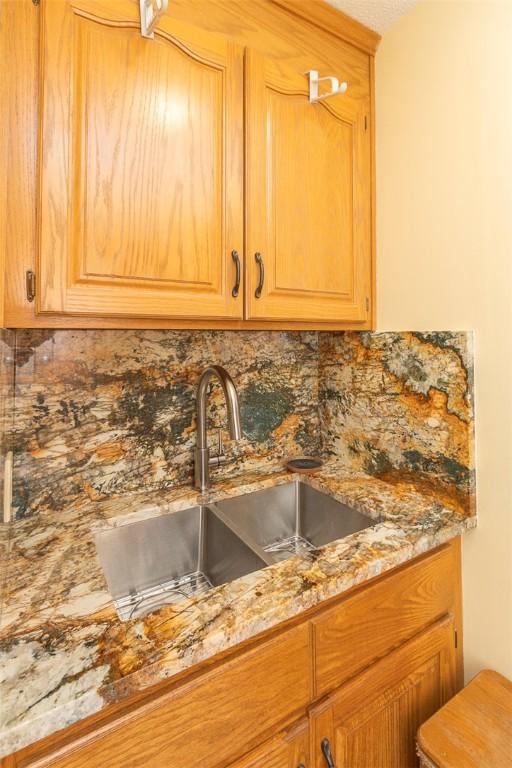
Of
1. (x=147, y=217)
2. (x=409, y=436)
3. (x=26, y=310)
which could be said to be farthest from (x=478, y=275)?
(x=26, y=310)

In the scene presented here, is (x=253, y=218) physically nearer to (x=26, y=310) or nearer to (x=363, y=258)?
(x=363, y=258)

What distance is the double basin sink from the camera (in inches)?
39.8

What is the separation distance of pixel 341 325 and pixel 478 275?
407 millimetres

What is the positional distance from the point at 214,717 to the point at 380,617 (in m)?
0.43

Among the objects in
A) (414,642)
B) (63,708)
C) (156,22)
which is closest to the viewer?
(63,708)

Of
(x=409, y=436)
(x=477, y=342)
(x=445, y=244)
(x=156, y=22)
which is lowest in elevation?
(x=409, y=436)

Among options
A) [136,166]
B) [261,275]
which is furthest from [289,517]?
[136,166]

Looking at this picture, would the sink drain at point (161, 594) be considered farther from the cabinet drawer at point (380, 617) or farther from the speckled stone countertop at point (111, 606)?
the cabinet drawer at point (380, 617)

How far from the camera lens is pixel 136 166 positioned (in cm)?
86

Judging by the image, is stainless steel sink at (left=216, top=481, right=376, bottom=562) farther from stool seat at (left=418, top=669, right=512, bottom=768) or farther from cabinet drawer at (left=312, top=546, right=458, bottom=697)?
stool seat at (left=418, top=669, right=512, bottom=768)

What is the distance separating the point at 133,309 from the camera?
87cm

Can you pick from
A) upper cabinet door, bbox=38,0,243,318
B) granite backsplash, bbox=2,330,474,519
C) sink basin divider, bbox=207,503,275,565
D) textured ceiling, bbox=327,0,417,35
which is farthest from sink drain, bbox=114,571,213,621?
textured ceiling, bbox=327,0,417,35

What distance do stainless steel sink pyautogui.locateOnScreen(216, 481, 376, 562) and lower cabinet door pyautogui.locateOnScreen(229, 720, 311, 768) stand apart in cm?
48

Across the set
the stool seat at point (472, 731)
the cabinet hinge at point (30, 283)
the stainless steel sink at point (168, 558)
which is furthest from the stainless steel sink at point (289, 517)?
the cabinet hinge at point (30, 283)
